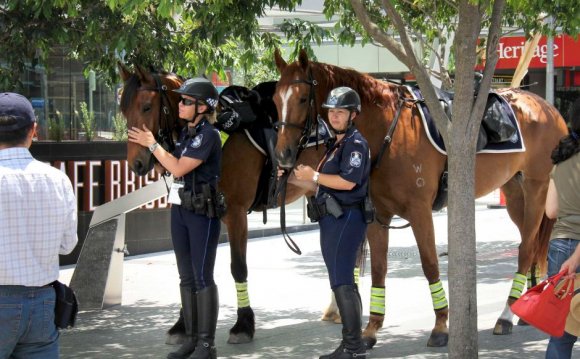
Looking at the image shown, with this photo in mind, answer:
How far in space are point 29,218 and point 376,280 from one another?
434cm

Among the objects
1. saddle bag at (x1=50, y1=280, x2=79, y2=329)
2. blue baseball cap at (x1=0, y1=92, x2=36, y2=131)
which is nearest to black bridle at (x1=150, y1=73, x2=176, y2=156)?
blue baseball cap at (x1=0, y1=92, x2=36, y2=131)

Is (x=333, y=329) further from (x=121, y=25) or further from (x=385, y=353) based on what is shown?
(x=121, y=25)

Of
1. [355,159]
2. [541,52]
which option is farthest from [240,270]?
[541,52]

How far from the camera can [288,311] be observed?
33.6 ft

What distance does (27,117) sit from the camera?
4.86 meters

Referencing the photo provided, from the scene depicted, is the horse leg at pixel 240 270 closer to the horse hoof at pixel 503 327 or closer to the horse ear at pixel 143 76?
the horse ear at pixel 143 76

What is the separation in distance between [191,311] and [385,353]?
1621mm

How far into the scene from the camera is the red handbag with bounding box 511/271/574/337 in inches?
227

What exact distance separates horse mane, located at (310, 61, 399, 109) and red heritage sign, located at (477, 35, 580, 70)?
19005 mm

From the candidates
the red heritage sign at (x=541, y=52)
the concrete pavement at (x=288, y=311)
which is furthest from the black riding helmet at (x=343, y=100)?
the red heritage sign at (x=541, y=52)

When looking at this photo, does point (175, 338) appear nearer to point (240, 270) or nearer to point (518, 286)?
point (240, 270)

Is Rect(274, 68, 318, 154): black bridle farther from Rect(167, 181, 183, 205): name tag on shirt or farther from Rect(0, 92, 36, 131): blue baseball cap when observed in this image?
Rect(0, 92, 36, 131): blue baseball cap

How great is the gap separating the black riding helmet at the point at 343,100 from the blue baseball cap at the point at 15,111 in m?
2.96

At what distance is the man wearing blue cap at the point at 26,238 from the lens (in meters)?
4.65
